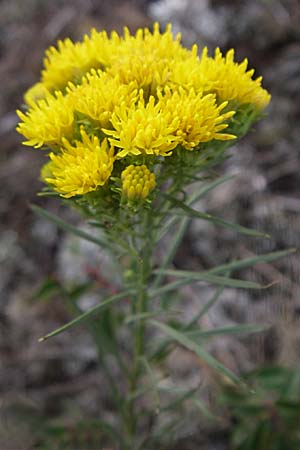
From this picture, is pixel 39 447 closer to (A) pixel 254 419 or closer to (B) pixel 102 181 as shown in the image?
(A) pixel 254 419

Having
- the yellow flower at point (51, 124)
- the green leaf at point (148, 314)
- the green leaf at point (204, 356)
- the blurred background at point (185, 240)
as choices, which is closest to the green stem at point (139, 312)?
the green leaf at point (148, 314)

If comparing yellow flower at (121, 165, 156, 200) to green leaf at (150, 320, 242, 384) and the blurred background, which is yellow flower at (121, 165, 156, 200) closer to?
green leaf at (150, 320, 242, 384)

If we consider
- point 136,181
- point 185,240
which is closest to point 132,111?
point 136,181

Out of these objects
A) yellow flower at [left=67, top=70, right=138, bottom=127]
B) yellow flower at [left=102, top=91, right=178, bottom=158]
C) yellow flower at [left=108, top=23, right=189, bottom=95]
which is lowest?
yellow flower at [left=102, top=91, right=178, bottom=158]

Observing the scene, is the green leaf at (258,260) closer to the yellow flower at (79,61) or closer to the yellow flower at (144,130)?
the yellow flower at (144,130)

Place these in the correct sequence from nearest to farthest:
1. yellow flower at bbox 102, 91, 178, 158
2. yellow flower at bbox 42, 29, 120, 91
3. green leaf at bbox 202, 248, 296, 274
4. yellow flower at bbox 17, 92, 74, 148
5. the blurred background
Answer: yellow flower at bbox 102, 91, 178, 158, yellow flower at bbox 17, 92, 74, 148, yellow flower at bbox 42, 29, 120, 91, green leaf at bbox 202, 248, 296, 274, the blurred background

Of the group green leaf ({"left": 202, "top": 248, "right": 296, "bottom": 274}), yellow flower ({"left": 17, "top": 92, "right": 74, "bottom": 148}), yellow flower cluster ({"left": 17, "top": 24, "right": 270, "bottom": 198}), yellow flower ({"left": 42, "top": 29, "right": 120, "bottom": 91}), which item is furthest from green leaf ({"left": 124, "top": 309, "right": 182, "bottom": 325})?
yellow flower ({"left": 42, "top": 29, "right": 120, "bottom": 91})

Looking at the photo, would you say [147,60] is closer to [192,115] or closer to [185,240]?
[192,115]
